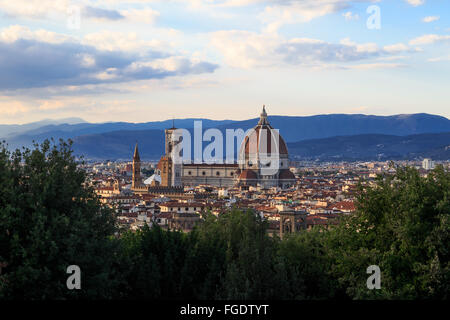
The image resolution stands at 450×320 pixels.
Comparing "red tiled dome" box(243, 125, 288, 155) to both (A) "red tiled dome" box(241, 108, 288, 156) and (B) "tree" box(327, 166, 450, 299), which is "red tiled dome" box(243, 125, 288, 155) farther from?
(B) "tree" box(327, 166, 450, 299)

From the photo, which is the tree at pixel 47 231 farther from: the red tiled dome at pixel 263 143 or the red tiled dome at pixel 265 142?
the red tiled dome at pixel 265 142

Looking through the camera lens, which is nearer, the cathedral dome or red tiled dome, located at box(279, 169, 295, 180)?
red tiled dome, located at box(279, 169, 295, 180)

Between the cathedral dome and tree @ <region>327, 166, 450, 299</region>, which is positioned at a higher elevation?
the cathedral dome

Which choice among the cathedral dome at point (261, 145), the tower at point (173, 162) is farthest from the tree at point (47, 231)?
the cathedral dome at point (261, 145)

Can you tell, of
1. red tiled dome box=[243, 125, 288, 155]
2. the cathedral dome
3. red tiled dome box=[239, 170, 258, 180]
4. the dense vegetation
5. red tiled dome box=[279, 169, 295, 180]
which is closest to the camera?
the dense vegetation

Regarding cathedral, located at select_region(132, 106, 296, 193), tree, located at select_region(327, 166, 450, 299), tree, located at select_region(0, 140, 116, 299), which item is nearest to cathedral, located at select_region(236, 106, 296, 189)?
cathedral, located at select_region(132, 106, 296, 193)

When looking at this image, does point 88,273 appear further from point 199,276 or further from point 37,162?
point 199,276

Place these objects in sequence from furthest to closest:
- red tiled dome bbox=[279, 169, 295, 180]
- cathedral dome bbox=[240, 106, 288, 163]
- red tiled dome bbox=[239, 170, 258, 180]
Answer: cathedral dome bbox=[240, 106, 288, 163] < red tiled dome bbox=[279, 169, 295, 180] < red tiled dome bbox=[239, 170, 258, 180]
